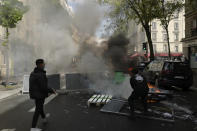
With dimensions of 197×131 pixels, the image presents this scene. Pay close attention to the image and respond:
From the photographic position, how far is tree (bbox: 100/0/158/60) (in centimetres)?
1541

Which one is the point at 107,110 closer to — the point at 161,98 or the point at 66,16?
the point at 161,98

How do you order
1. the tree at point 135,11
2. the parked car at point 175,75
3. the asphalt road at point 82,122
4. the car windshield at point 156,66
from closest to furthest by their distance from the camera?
the asphalt road at point 82,122, the parked car at point 175,75, the car windshield at point 156,66, the tree at point 135,11

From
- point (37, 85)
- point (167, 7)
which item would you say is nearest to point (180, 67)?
point (37, 85)

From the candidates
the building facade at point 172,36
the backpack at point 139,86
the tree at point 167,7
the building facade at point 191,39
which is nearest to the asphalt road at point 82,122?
the backpack at point 139,86

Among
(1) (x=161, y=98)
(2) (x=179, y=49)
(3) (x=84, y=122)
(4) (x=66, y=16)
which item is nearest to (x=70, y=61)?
(4) (x=66, y=16)

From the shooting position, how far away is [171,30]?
1829 inches

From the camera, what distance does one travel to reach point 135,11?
15.9 metres

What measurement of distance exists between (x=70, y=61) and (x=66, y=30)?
7.40 ft

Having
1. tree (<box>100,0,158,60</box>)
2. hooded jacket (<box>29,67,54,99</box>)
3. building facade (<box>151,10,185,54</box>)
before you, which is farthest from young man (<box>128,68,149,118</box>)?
building facade (<box>151,10,185,54</box>)

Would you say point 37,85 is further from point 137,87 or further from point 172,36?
point 172,36

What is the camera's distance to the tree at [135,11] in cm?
1541

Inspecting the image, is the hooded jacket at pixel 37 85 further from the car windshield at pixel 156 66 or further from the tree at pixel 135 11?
the tree at pixel 135 11

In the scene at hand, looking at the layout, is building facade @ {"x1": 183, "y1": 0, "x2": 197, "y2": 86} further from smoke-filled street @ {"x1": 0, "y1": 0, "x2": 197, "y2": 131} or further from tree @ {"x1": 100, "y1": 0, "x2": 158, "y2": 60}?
tree @ {"x1": 100, "y1": 0, "x2": 158, "y2": 60}

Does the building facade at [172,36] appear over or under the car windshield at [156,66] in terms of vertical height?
over
